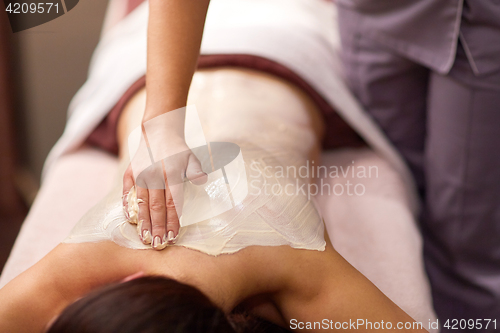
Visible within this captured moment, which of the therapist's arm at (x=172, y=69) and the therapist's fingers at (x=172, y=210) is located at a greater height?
the therapist's arm at (x=172, y=69)

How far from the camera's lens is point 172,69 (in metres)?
0.70

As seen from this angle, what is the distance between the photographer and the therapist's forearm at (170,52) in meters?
0.70

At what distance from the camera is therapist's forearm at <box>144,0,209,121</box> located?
701mm

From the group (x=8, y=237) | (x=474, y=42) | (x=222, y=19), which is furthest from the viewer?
(x=8, y=237)

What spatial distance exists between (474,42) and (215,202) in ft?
2.25

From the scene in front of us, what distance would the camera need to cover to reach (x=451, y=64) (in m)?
0.93

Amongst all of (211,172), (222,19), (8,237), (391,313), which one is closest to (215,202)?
(211,172)

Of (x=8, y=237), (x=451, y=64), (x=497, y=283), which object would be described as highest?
(x=451, y=64)

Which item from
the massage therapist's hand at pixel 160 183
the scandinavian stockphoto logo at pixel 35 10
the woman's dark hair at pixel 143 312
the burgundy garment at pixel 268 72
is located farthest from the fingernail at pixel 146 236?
the burgundy garment at pixel 268 72

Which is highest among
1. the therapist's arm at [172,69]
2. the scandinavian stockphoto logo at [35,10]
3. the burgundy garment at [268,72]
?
the scandinavian stockphoto logo at [35,10]

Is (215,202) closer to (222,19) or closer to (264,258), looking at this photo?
(264,258)

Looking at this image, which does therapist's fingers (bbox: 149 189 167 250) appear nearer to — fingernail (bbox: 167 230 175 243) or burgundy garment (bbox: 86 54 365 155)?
fingernail (bbox: 167 230 175 243)

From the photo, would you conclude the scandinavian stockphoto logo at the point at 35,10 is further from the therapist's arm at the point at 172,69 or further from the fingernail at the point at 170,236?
the fingernail at the point at 170,236

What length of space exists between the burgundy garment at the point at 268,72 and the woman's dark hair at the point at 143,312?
0.73 metres
